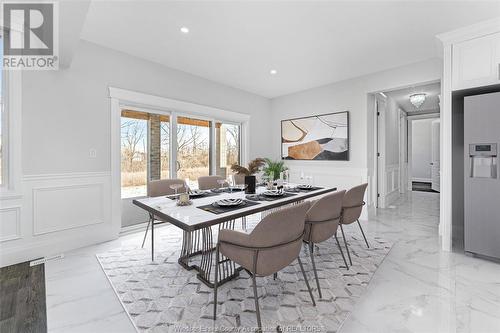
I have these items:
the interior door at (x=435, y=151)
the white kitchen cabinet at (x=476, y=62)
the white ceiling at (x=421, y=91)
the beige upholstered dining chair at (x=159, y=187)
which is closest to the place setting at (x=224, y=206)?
the beige upholstered dining chair at (x=159, y=187)

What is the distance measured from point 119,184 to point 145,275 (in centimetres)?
161

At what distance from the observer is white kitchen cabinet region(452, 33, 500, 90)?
8.23 ft

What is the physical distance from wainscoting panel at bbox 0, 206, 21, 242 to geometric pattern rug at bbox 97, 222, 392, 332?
0.96m

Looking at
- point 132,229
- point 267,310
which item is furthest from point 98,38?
point 267,310

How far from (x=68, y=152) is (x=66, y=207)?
2.29ft

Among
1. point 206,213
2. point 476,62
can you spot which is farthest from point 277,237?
point 476,62

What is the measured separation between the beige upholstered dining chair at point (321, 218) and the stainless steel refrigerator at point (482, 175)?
1743 millimetres

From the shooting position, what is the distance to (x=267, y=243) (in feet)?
4.88

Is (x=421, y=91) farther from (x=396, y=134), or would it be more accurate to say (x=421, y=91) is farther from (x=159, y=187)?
(x=159, y=187)

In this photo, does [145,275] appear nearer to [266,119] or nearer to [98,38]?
[98,38]

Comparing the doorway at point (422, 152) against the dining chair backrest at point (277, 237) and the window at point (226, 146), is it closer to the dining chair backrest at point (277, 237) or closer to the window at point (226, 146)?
the window at point (226, 146)

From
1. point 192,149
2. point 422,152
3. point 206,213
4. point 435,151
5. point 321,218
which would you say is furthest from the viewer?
point 422,152

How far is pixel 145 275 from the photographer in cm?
226

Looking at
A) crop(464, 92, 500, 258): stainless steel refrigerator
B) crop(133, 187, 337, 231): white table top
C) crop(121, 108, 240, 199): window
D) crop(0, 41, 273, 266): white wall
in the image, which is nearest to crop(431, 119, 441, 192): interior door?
crop(464, 92, 500, 258): stainless steel refrigerator
